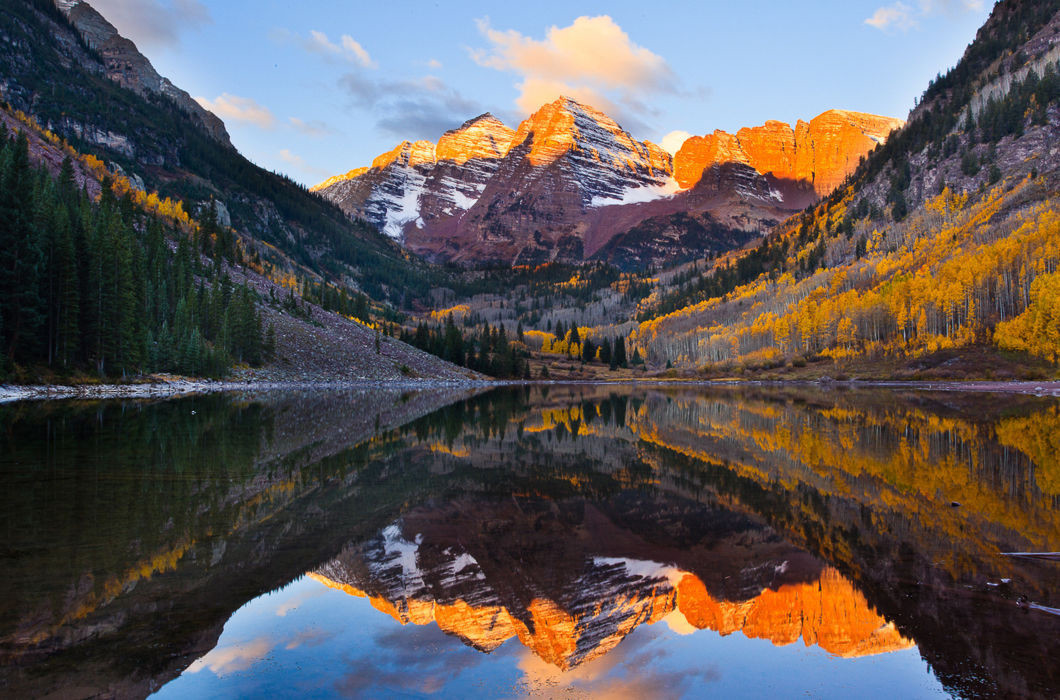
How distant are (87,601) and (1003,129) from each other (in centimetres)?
19291

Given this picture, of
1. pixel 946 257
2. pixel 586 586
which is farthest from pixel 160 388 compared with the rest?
pixel 946 257

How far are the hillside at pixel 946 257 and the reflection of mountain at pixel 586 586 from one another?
285 ft

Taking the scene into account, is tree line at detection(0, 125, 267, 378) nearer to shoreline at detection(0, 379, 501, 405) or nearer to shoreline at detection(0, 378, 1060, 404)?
shoreline at detection(0, 379, 501, 405)

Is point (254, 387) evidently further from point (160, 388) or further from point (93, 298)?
point (93, 298)

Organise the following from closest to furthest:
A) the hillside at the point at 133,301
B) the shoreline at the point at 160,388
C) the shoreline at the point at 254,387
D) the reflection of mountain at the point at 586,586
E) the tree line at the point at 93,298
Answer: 1. the reflection of mountain at the point at 586,586
2. the shoreline at the point at 160,388
3. the tree line at the point at 93,298
4. the shoreline at the point at 254,387
5. the hillside at the point at 133,301

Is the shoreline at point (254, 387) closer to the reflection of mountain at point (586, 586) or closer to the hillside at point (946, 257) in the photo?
the hillside at point (946, 257)

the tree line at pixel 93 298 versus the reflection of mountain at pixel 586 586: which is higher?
the tree line at pixel 93 298

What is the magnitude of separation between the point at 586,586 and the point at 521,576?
4.08 ft

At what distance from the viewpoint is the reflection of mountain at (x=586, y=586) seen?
9.06 m

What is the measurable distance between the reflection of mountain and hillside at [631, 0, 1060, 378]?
86841mm

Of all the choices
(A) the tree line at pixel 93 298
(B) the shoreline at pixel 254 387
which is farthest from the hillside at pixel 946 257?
(A) the tree line at pixel 93 298

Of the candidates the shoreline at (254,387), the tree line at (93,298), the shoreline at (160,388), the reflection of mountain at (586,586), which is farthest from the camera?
the shoreline at (254,387)

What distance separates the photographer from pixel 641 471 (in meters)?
23.7

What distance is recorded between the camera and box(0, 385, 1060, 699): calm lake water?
7613 mm
